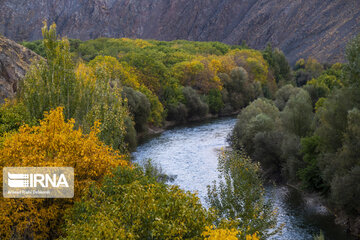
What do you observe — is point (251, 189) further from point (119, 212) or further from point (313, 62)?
point (313, 62)

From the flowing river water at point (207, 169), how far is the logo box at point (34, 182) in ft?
46.8

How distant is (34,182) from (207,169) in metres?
31.5

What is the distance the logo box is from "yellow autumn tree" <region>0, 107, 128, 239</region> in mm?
251

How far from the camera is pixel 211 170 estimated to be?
157ft

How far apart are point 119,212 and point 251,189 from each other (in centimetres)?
1208

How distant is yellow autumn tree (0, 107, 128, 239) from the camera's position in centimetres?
1797

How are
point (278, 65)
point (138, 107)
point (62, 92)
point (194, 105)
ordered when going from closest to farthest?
Result: point (62, 92)
point (138, 107)
point (194, 105)
point (278, 65)

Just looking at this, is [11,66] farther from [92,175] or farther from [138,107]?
[138,107]

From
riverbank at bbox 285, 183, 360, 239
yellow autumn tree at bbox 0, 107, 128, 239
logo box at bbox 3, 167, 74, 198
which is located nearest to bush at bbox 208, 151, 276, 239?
yellow autumn tree at bbox 0, 107, 128, 239

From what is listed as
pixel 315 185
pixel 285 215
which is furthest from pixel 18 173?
pixel 315 185

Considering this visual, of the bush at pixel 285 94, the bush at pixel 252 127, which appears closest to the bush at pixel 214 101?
the bush at pixel 285 94

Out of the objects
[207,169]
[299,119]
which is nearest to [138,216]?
[207,169]

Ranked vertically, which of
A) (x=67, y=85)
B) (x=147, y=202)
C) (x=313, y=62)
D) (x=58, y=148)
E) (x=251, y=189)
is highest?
(x=313, y=62)

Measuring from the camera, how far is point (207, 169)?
48344mm
